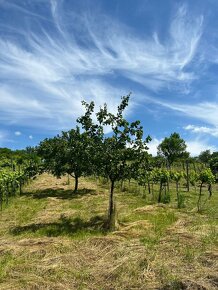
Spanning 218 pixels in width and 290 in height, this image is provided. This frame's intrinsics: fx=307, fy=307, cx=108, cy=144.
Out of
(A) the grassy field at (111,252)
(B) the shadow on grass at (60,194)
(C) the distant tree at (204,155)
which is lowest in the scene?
(A) the grassy field at (111,252)

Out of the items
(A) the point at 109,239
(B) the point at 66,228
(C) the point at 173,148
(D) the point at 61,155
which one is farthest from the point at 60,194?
(C) the point at 173,148

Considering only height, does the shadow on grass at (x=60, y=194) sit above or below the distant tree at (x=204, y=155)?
below

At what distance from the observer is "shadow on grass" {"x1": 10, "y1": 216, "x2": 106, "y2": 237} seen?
14.2 meters

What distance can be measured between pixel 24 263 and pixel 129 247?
11.9 feet

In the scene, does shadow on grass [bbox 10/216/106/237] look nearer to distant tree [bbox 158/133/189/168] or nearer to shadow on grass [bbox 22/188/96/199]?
shadow on grass [bbox 22/188/96/199]

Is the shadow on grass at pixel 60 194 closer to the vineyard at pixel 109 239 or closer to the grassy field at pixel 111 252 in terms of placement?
the vineyard at pixel 109 239

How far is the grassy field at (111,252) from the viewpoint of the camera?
318 inches

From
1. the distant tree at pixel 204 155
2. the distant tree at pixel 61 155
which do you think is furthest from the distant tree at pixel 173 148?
the distant tree at pixel 61 155

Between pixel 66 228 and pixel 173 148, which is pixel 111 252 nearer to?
pixel 66 228

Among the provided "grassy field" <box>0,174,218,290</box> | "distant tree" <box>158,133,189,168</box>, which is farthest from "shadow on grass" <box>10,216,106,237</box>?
"distant tree" <box>158,133,189,168</box>

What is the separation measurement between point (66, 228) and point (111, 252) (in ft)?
16.5

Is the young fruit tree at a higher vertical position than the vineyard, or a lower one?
higher

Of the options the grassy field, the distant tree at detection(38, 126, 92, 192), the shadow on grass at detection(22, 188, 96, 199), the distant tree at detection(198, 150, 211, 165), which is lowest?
the grassy field

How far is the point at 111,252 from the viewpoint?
10.5 m
